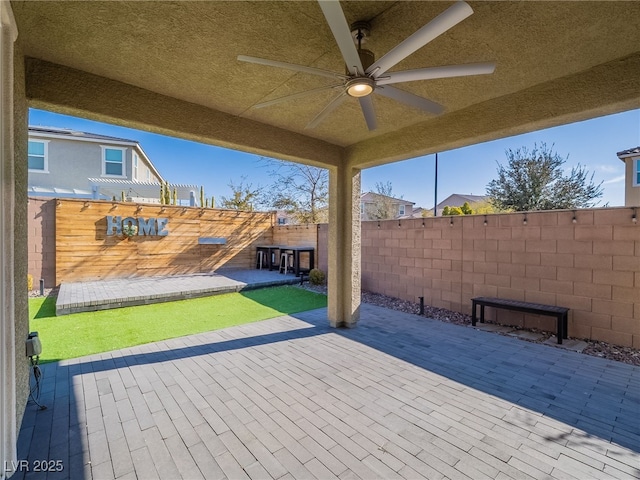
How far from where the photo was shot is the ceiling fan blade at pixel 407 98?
2279 mm

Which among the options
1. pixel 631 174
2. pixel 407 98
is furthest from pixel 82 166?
pixel 631 174

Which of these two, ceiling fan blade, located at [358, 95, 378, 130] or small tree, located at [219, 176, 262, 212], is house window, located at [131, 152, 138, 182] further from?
ceiling fan blade, located at [358, 95, 378, 130]

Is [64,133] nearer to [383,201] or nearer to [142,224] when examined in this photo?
[142,224]

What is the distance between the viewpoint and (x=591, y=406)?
269 cm

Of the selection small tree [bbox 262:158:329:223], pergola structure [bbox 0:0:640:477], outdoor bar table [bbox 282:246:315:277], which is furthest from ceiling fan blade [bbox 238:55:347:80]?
small tree [bbox 262:158:329:223]

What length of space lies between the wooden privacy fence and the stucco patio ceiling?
662cm

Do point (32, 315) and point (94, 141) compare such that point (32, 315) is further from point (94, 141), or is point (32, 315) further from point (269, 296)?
point (94, 141)

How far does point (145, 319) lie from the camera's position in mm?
5406

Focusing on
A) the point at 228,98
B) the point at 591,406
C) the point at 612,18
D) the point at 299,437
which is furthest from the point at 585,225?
the point at 228,98

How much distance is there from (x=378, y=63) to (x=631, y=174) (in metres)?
14.0

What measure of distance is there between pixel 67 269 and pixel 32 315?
109 inches

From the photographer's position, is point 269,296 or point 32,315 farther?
point 269,296

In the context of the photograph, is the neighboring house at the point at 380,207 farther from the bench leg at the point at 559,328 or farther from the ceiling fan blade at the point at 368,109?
the ceiling fan blade at the point at 368,109

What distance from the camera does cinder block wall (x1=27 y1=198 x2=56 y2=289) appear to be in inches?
289
